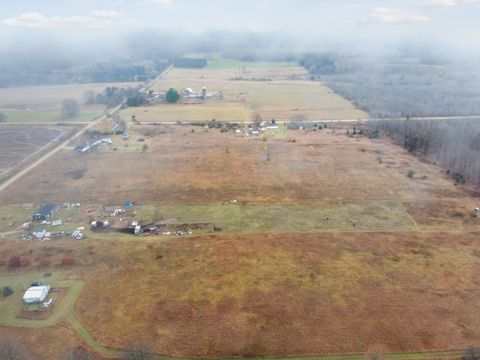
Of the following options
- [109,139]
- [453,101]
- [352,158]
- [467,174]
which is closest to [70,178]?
[109,139]

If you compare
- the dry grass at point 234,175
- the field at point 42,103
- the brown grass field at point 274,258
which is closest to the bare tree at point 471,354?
the brown grass field at point 274,258

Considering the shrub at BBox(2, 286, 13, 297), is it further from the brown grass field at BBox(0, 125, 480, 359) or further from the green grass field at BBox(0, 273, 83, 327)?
the brown grass field at BBox(0, 125, 480, 359)

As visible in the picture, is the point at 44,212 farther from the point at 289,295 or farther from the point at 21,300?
the point at 289,295

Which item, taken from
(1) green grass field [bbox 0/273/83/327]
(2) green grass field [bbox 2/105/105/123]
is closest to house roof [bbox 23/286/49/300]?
(1) green grass field [bbox 0/273/83/327]

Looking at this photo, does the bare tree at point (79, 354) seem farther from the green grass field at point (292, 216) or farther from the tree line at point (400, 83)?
the tree line at point (400, 83)

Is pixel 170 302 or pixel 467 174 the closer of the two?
pixel 170 302

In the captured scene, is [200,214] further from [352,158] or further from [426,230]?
[352,158]
